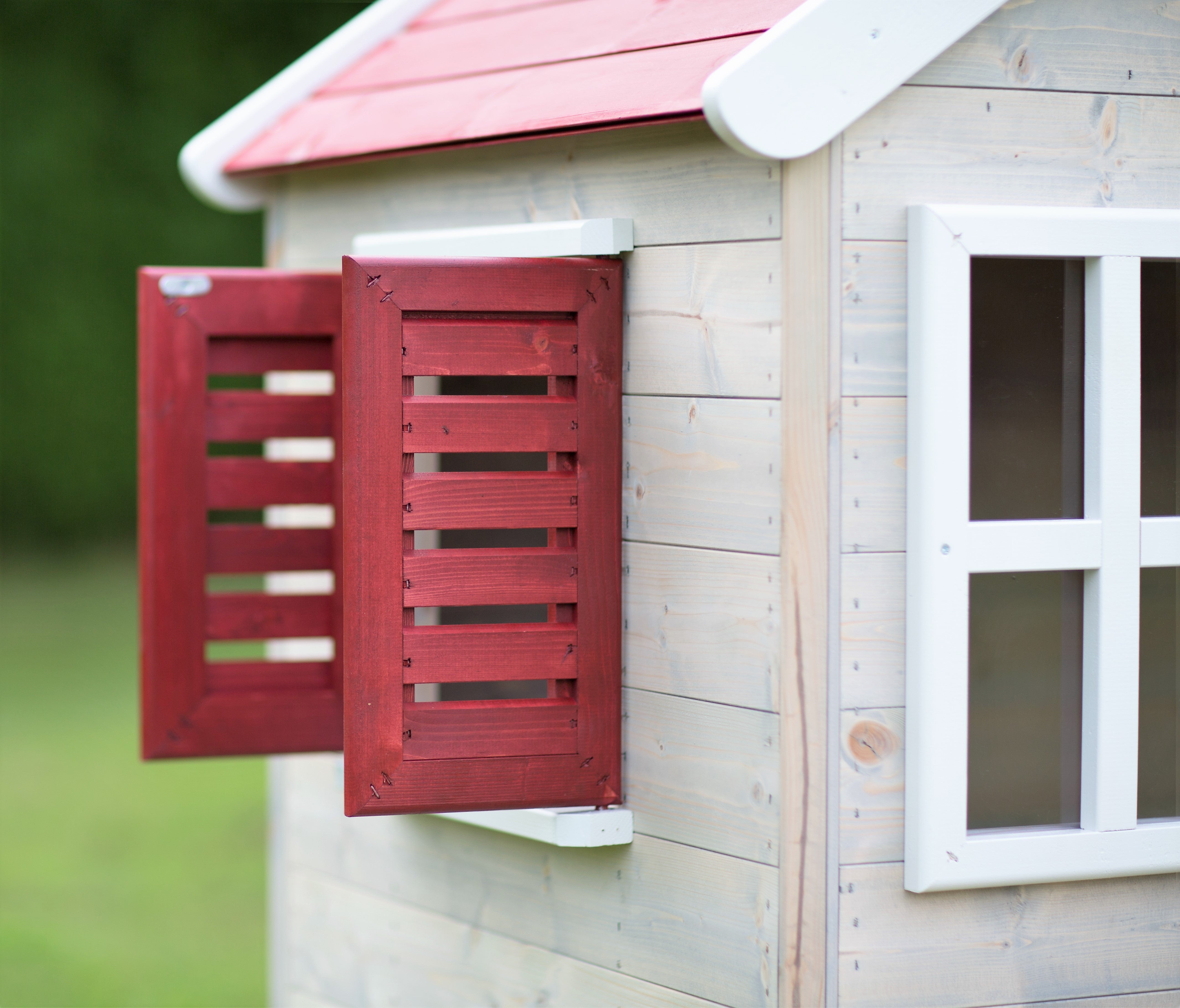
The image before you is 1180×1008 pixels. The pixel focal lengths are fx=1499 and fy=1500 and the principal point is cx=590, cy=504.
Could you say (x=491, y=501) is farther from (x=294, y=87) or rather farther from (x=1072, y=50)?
(x=294, y=87)

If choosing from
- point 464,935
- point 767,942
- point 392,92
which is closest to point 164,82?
point 392,92

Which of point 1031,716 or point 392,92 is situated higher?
point 392,92

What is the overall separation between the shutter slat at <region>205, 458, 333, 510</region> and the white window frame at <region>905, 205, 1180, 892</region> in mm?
1308

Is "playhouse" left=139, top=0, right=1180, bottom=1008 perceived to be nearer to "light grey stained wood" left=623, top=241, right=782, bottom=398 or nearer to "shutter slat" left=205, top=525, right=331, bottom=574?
"light grey stained wood" left=623, top=241, right=782, bottom=398

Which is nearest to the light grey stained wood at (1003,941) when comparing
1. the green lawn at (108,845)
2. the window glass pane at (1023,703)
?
the window glass pane at (1023,703)

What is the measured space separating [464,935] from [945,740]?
1085 mm

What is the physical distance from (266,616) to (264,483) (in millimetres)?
263

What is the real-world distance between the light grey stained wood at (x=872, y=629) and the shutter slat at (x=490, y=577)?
0.42 meters

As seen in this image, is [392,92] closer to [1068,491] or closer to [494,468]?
[494,468]

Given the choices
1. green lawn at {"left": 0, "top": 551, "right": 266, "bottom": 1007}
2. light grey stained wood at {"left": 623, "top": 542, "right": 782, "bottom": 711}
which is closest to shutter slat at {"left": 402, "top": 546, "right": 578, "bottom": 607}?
light grey stained wood at {"left": 623, "top": 542, "right": 782, "bottom": 711}

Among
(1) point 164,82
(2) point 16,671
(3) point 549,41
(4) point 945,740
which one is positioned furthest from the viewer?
(1) point 164,82

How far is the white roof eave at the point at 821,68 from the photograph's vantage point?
1954mm

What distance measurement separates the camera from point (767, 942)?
7.06 ft

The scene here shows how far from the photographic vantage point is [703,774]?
2242mm
